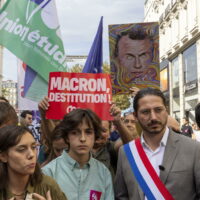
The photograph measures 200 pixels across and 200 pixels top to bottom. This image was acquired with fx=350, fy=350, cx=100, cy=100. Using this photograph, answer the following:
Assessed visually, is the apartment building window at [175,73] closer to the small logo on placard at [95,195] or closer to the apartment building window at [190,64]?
the apartment building window at [190,64]

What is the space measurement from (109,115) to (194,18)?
23478 mm

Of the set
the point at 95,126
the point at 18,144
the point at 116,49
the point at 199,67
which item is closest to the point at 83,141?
the point at 95,126

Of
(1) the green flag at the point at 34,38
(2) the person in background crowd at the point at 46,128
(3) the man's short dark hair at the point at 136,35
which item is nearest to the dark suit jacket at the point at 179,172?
(2) the person in background crowd at the point at 46,128

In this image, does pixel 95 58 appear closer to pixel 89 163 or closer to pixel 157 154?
pixel 89 163

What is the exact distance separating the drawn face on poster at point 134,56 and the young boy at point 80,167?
70.4 inches

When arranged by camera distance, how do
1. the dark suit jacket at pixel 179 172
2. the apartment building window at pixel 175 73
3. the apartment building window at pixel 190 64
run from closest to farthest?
1. the dark suit jacket at pixel 179 172
2. the apartment building window at pixel 190 64
3. the apartment building window at pixel 175 73

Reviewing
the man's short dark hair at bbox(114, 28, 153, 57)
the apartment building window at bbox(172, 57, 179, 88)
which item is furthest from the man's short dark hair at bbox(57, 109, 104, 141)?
the apartment building window at bbox(172, 57, 179, 88)

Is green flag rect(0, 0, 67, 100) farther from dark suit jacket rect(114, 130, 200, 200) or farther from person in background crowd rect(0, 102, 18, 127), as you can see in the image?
dark suit jacket rect(114, 130, 200, 200)

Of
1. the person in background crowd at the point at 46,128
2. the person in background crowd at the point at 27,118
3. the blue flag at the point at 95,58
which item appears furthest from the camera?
the person in background crowd at the point at 27,118

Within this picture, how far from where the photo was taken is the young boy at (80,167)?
273 centimetres

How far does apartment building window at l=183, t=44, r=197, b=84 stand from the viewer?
80.6 ft

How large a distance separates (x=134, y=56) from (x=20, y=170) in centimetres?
283

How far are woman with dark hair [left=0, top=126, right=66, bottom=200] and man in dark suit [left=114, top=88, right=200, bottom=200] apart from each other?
618 mm

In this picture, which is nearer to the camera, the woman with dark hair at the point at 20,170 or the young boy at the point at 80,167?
the woman with dark hair at the point at 20,170
